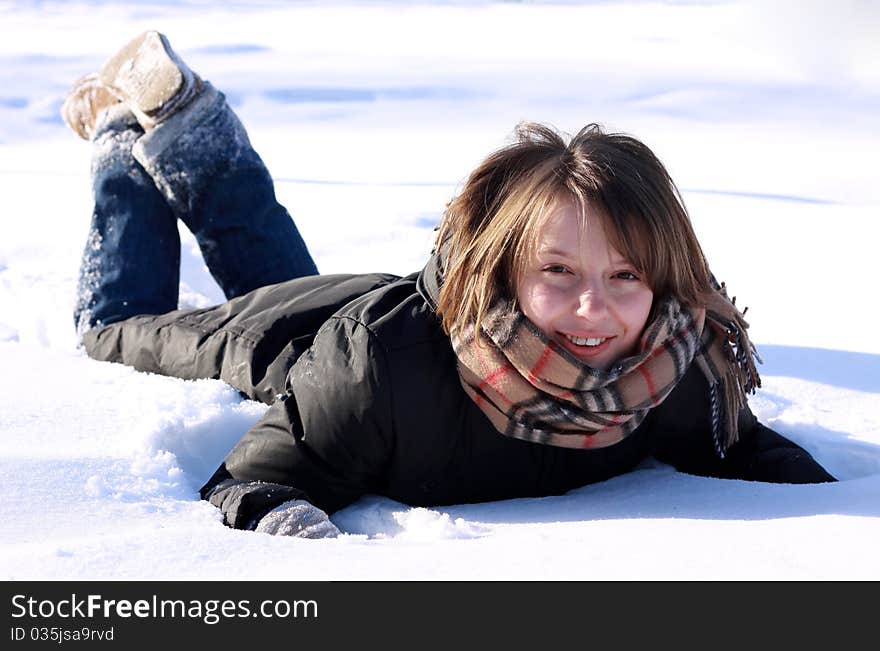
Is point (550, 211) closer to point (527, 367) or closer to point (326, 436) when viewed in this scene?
point (527, 367)

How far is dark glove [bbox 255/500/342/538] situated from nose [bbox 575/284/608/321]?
0.50 metres

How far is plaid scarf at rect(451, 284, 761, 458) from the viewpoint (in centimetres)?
171

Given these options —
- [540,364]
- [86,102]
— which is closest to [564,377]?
[540,364]

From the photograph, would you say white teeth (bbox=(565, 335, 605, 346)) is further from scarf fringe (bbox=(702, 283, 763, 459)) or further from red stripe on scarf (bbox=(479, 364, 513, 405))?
scarf fringe (bbox=(702, 283, 763, 459))

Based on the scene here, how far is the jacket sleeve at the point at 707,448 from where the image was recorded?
201cm

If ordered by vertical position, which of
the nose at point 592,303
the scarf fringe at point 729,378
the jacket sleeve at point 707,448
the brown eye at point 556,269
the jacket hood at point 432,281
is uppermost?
the brown eye at point 556,269

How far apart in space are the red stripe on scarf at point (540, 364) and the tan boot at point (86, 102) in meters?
1.87

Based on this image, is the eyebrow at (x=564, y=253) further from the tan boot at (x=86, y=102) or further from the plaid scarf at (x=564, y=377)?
the tan boot at (x=86, y=102)

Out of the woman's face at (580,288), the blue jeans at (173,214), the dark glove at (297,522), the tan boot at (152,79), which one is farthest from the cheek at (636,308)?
the tan boot at (152,79)

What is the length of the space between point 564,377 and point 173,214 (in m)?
1.73

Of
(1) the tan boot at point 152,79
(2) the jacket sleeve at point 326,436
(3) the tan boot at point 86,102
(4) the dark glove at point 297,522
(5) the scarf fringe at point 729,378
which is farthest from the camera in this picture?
(3) the tan boot at point 86,102

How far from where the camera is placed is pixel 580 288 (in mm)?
1694

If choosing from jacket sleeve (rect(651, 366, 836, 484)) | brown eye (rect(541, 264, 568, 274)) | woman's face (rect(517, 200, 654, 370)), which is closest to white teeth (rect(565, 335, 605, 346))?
woman's face (rect(517, 200, 654, 370))
